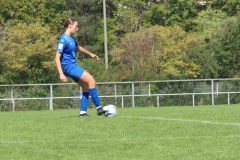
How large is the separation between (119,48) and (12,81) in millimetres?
12015

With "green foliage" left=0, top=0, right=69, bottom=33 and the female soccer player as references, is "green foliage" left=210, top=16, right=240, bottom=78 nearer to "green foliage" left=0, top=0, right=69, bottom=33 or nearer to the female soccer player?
"green foliage" left=0, top=0, right=69, bottom=33

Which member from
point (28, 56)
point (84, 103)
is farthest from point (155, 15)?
point (84, 103)

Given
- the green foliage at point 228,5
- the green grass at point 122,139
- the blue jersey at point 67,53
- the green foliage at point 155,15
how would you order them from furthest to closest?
1. the green foliage at point 155,15
2. the green foliage at point 228,5
3. the blue jersey at point 67,53
4. the green grass at point 122,139

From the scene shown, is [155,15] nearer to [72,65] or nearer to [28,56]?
[28,56]

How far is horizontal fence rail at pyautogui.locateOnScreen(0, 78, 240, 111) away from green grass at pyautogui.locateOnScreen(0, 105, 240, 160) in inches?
1071

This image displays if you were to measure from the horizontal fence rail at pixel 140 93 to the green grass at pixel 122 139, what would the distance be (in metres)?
27.2

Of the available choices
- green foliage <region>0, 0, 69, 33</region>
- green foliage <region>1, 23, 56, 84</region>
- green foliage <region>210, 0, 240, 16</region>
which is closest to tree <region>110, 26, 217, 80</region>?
green foliage <region>1, 23, 56, 84</region>

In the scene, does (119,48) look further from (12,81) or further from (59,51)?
(59,51)

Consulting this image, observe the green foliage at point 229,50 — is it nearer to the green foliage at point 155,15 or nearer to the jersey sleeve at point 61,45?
Result: the green foliage at point 155,15

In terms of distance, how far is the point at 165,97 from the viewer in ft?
136

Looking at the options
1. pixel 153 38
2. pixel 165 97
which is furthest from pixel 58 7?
pixel 165 97

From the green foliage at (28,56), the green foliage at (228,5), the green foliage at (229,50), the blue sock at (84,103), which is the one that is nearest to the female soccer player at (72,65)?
the blue sock at (84,103)

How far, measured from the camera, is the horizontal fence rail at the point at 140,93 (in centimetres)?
3991

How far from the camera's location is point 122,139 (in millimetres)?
9672
